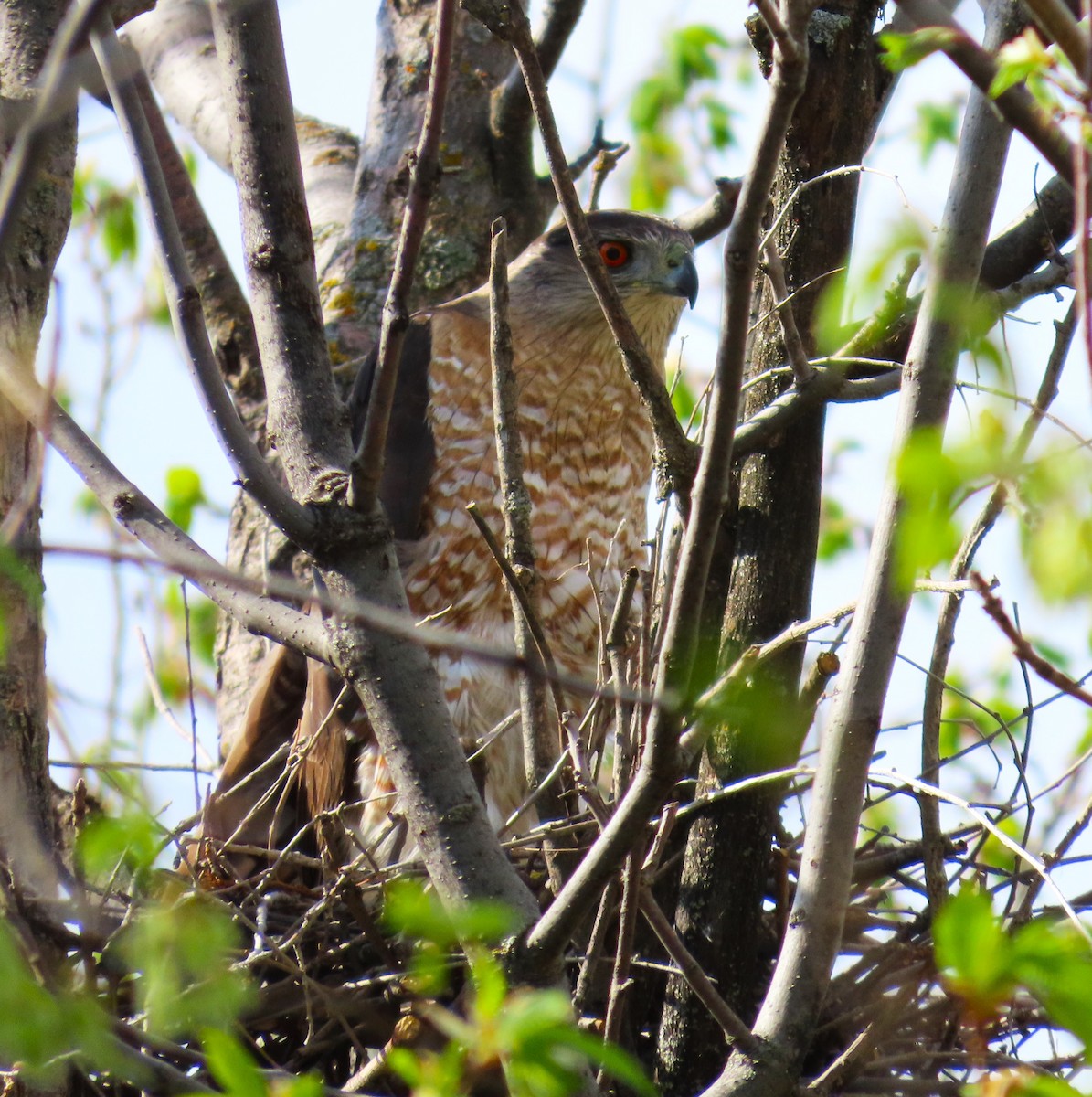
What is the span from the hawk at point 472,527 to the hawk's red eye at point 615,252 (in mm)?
28

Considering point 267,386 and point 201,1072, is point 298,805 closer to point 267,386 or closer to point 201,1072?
point 201,1072

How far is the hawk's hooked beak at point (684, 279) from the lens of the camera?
4711 mm

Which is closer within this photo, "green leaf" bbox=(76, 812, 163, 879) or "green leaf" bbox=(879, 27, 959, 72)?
"green leaf" bbox=(879, 27, 959, 72)

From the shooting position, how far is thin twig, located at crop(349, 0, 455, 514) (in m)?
2.12

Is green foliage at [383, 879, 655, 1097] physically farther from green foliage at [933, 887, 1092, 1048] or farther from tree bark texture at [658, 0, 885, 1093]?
tree bark texture at [658, 0, 885, 1093]

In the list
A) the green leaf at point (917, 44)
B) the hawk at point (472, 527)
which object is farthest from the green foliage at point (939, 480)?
the hawk at point (472, 527)

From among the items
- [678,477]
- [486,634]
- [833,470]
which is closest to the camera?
[678,477]

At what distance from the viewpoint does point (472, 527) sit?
13.4 feet

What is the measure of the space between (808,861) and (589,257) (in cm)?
100

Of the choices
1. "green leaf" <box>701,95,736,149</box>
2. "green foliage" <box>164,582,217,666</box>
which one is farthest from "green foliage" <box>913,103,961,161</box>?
"green foliage" <box>164,582,217,666</box>

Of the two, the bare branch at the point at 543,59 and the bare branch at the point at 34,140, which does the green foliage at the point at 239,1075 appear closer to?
the bare branch at the point at 34,140

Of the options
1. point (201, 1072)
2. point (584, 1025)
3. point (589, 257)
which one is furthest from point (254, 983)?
point (589, 257)

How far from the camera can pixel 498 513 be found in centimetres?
410

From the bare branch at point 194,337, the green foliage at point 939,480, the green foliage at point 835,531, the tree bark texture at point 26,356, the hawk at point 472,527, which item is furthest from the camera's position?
the green foliage at point 835,531
